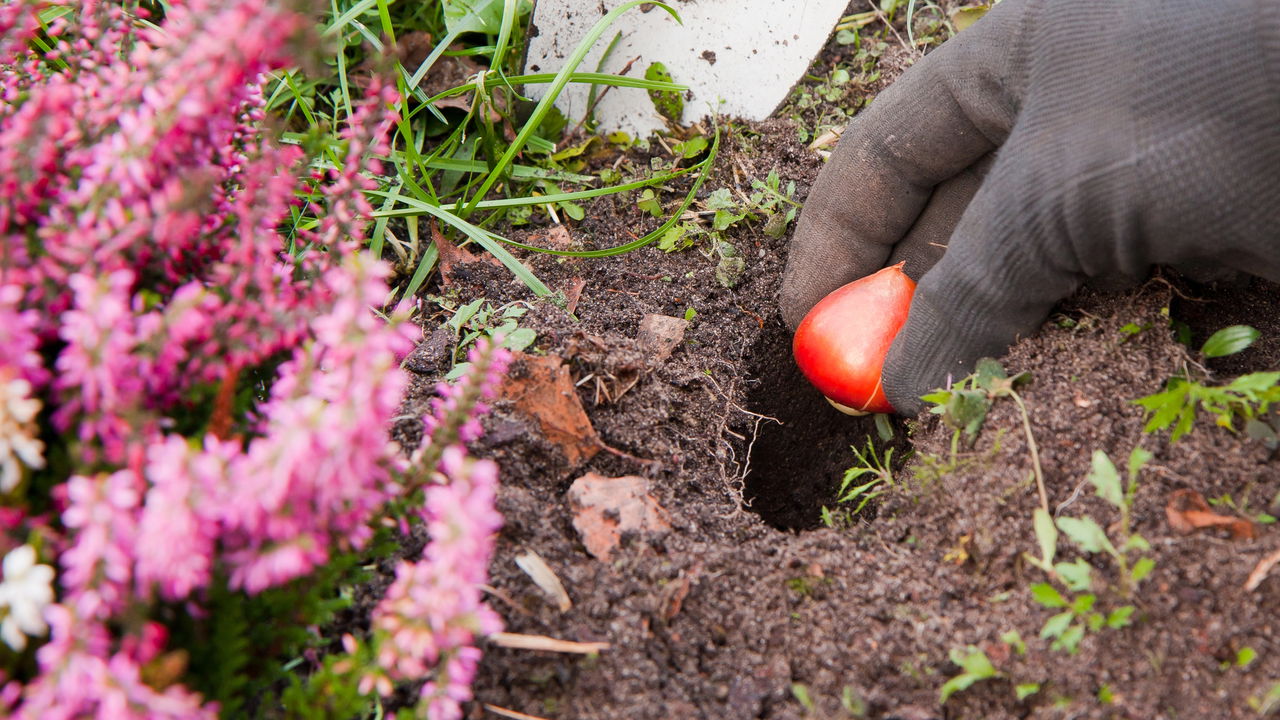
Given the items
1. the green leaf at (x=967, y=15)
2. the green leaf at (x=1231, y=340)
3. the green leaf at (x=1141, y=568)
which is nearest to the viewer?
the green leaf at (x=1141, y=568)

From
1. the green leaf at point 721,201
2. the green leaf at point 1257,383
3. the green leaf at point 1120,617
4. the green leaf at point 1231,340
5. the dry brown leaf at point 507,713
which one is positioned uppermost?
the green leaf at point 1257,383

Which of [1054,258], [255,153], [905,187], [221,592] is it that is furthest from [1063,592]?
[255,153]

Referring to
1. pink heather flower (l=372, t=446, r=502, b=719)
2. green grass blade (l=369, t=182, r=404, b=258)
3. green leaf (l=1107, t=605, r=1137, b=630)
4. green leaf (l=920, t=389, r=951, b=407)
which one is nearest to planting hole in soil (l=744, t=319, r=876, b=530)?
green leaf (l=920, t=389, r=951, b=407)

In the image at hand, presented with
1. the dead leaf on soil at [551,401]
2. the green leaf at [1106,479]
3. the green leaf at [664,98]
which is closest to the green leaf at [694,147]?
the green leaf at [664,98]

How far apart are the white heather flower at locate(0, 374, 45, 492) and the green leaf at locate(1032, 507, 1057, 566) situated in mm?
1340

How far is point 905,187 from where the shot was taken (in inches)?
85.7

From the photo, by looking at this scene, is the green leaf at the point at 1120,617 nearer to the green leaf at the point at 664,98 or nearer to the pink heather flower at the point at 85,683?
the pink heather flower at the point at 85,683

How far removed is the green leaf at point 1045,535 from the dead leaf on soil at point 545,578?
75cm

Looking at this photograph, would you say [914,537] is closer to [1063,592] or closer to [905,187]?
[1063,592]

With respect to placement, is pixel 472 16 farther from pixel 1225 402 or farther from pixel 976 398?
pixel 1225 402

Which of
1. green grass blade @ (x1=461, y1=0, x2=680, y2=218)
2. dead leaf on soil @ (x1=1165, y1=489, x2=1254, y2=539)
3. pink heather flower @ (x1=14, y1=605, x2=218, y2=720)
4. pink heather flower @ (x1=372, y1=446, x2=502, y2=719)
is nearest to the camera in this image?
pink heather flower @ (x1=14, y1=605, x2=218, y2=720)

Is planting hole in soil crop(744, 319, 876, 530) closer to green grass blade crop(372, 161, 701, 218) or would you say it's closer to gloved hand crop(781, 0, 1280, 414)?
gloved hand crop(781, 0, 1280, 414)

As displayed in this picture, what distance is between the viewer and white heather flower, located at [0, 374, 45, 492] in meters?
→ 0.89

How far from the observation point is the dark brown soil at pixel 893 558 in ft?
4.48
